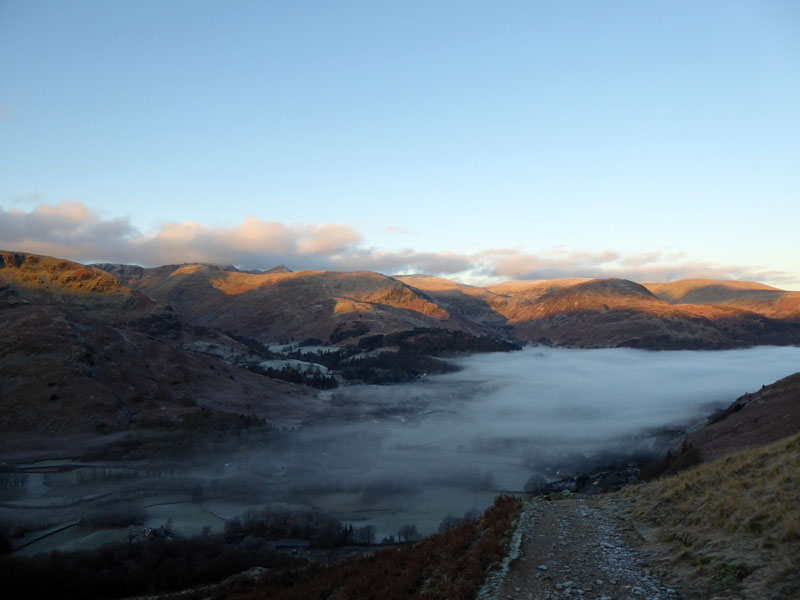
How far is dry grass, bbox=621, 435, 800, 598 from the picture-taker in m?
12.5

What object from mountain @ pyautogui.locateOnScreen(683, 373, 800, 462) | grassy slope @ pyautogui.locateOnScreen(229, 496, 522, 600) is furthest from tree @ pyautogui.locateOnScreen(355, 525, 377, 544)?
mountain @ pyautogui.locateOnScreen(683, 373, 800, 462)

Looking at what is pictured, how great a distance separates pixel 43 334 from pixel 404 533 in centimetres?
9435

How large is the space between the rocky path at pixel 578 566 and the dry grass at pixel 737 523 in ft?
4.28

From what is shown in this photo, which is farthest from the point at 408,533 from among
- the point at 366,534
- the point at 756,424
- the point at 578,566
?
the point at 578,566

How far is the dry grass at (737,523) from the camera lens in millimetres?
12500

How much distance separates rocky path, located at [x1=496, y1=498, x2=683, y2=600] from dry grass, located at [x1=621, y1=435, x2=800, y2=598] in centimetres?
131

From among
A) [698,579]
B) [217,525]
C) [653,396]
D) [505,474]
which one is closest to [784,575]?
[698,579]

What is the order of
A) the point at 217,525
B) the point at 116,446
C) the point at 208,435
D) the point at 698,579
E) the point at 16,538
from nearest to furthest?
the point at 698,579, the point at 16,538, the point at 217,525, the point at 116,446, the point at 208,435

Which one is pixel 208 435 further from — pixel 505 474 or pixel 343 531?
pixel 505 474

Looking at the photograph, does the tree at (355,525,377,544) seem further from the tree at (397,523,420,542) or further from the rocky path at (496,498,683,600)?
the rocky path at (496,498,683,600)

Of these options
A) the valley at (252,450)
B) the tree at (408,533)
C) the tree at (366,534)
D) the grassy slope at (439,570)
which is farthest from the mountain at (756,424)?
the tree at (366,534)

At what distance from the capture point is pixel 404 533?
248ft

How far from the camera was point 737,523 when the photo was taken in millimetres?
15883

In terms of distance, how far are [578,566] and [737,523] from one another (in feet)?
18.3
